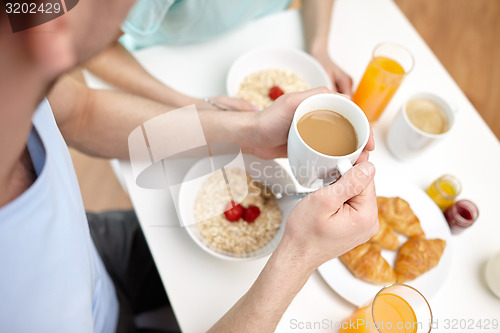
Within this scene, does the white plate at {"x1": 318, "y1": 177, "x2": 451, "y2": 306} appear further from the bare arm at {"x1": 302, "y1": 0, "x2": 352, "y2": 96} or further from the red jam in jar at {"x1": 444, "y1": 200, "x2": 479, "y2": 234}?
the bare arm at {"x1": 302, "y1": 0, "x2": 352, "y2": 96}

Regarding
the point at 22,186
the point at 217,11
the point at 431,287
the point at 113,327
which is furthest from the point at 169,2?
the point at 431,287

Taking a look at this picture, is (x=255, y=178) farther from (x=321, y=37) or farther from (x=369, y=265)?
(x=321, y=37)

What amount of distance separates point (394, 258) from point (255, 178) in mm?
347

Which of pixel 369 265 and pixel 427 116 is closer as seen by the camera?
pixel 369 265

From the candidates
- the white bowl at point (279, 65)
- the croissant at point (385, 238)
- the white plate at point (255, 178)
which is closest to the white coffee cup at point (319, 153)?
the white plate at point (255, 178)

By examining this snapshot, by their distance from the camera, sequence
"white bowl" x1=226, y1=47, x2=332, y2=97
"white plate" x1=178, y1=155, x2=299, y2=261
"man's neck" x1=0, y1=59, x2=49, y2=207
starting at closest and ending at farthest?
1. "man's neck" x1=0, y1=59, x2=49, y2=207
2. "white plate" x1=178, y1=155, x2=299, y2=261
3. "white bowl" x1=226, y1=47, x2=332, y2=97

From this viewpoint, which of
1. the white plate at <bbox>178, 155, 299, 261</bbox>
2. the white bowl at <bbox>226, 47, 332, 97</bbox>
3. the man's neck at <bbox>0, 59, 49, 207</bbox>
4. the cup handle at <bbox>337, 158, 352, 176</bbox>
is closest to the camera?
the man's neck at <bbox>0, 59, 49, 207</bbox>

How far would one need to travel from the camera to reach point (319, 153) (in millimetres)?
596

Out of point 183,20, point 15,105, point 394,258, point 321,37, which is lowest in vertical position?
point 394,258

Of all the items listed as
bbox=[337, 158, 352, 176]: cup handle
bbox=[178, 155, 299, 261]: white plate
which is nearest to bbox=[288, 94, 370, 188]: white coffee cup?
bbox=[337, 158, 352, 176]: cup handle

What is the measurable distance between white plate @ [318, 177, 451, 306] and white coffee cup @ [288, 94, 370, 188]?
202 millimetres

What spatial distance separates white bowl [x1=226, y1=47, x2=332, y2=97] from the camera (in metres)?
1.00

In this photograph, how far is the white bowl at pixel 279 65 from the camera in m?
1.00

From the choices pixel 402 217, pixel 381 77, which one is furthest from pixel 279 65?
pixel 402 217
